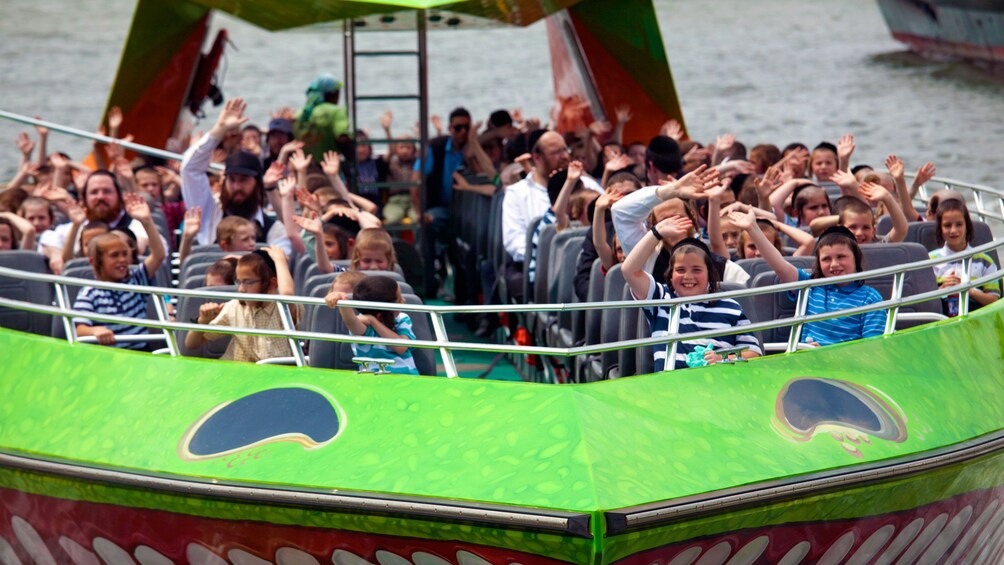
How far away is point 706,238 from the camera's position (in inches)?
293

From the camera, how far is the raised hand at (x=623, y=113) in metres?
11.6

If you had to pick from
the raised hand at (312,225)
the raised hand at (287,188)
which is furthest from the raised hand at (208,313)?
the raised hand at (287,188)

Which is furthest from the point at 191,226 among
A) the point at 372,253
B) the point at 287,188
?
the point at 372,253

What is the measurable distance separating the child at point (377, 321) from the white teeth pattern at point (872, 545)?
1887 millimetres

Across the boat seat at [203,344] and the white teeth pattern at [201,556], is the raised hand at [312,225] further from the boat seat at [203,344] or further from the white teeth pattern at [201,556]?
the white teeth pattern at [201,556]

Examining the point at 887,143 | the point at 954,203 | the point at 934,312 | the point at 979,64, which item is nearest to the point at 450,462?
the point at 934,312

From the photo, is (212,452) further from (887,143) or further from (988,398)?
(887,143)

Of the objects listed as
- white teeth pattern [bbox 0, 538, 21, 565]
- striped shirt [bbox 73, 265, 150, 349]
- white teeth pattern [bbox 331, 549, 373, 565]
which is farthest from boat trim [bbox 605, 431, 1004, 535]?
striped shirt [bbox 73, 265, 150, 349]

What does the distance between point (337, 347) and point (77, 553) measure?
4.29 feet

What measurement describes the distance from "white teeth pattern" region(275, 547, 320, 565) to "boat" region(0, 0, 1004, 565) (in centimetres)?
1

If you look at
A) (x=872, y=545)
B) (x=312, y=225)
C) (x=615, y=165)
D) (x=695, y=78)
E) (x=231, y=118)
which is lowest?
(x=872, y=545)

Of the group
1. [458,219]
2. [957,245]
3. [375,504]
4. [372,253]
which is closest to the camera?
Answer: [375,504]

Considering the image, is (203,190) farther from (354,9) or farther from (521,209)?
(521,209)

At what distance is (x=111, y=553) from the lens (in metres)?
5.41
